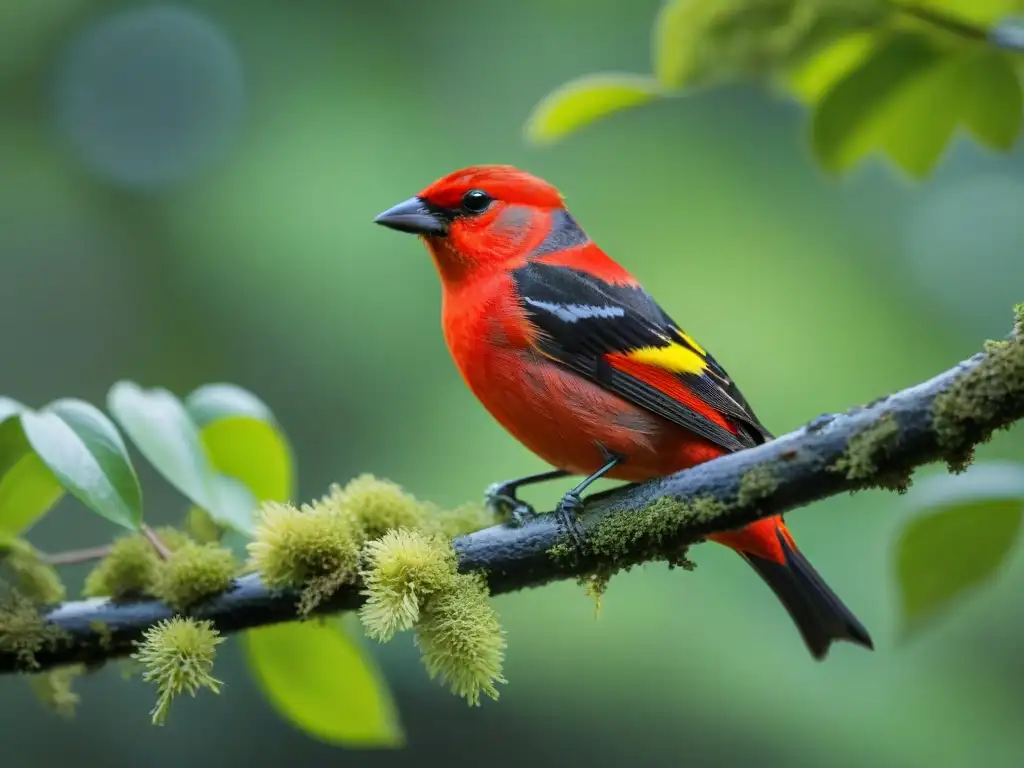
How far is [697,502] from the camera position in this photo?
160cm

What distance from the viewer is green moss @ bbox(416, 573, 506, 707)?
1496 mm

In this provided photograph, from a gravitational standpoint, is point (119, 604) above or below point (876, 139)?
below

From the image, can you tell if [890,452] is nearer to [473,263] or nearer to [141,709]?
[473,263]

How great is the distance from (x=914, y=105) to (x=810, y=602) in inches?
39.7

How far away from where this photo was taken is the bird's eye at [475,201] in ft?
8.59

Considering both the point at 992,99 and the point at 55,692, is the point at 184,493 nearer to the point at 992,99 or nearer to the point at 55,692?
the point at 55,692

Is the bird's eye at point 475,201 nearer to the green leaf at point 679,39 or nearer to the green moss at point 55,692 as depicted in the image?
the green leaf at point 679,39

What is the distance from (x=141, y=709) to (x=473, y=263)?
141 inches

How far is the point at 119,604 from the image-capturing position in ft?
6.06

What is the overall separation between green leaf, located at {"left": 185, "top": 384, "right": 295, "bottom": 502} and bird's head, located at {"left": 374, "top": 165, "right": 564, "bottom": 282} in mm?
685

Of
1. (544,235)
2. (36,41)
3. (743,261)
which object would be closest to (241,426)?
(544,235)

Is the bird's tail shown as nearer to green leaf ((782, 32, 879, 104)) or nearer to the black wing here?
the black wing

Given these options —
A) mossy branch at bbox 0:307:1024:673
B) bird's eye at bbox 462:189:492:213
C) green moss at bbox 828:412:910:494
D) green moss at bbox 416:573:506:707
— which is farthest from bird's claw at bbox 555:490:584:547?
bird's eye at bbox 462:189:492:213

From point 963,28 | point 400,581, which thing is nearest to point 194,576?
point 400,581
